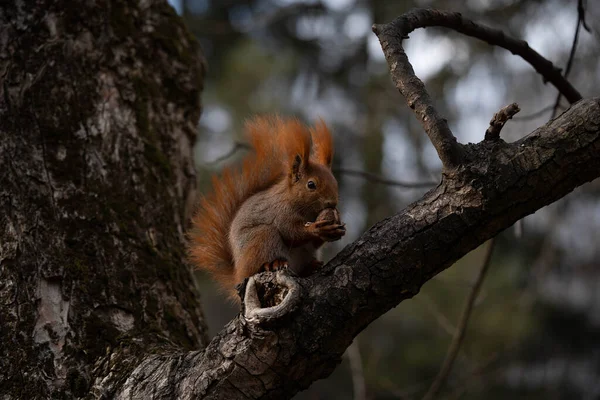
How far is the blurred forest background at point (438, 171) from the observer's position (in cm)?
405

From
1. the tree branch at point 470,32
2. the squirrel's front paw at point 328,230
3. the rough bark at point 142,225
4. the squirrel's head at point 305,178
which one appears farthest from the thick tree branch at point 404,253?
the squirrel's head at point 305,178

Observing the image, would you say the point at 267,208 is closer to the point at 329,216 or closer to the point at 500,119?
the point at 329,216

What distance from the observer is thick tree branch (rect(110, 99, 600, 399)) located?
1.41 metres

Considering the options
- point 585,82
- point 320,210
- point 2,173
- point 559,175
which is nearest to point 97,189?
point 2,173

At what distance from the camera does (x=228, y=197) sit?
2.08 metres

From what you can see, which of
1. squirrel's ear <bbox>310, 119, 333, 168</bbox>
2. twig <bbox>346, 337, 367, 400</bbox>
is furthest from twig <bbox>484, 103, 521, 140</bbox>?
twig <bbox>346, 337, 367, 400</bbox>

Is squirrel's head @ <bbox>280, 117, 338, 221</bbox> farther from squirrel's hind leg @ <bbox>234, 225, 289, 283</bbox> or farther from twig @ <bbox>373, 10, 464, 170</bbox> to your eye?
twig @ <bbox>373, 10, 464, 170</bbox>

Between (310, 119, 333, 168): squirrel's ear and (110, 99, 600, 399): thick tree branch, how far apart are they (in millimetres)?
775

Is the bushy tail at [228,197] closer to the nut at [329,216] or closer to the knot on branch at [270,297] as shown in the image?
the nut at [329,216]

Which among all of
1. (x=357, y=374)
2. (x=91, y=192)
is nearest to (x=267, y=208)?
(x=91, y=192)

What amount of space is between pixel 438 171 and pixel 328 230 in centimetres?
208

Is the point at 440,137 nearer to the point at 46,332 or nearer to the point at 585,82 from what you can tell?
the point at 46,332

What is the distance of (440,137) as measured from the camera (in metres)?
→ 1.44

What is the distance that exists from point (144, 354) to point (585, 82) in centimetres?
294
